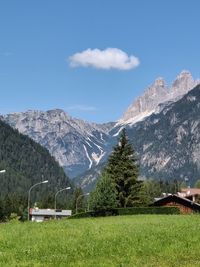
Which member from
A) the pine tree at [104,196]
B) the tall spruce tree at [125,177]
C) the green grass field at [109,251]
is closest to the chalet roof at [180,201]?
the tall spruce tree at [125,177]

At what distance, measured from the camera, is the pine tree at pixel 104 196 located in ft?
286

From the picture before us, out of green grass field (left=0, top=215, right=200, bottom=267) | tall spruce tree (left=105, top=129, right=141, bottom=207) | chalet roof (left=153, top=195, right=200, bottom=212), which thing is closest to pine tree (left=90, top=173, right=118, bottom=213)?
tall spruce tree (left=105, top=129, right=141, bottom=207)

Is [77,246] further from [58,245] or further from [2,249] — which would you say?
[2,249]

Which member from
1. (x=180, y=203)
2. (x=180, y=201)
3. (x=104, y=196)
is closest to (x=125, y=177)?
(x=104, y=196)

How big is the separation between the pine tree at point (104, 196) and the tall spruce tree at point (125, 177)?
7.09 metres

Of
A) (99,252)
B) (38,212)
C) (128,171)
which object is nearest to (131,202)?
(128,171)

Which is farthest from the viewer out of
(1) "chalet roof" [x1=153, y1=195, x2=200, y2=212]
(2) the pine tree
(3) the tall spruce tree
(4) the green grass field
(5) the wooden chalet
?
(5) the wooden chalet

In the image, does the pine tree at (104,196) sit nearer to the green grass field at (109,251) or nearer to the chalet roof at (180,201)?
the chalet roof at (180,201)

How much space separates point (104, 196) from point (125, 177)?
12130 mm

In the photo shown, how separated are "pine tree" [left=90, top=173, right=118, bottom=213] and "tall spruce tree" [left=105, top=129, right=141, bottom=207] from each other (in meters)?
7.09

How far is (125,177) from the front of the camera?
9869 cm

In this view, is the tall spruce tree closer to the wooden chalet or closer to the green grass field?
the wooden chalet

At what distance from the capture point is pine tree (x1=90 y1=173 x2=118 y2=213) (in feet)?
286

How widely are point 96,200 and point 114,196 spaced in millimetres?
2984
